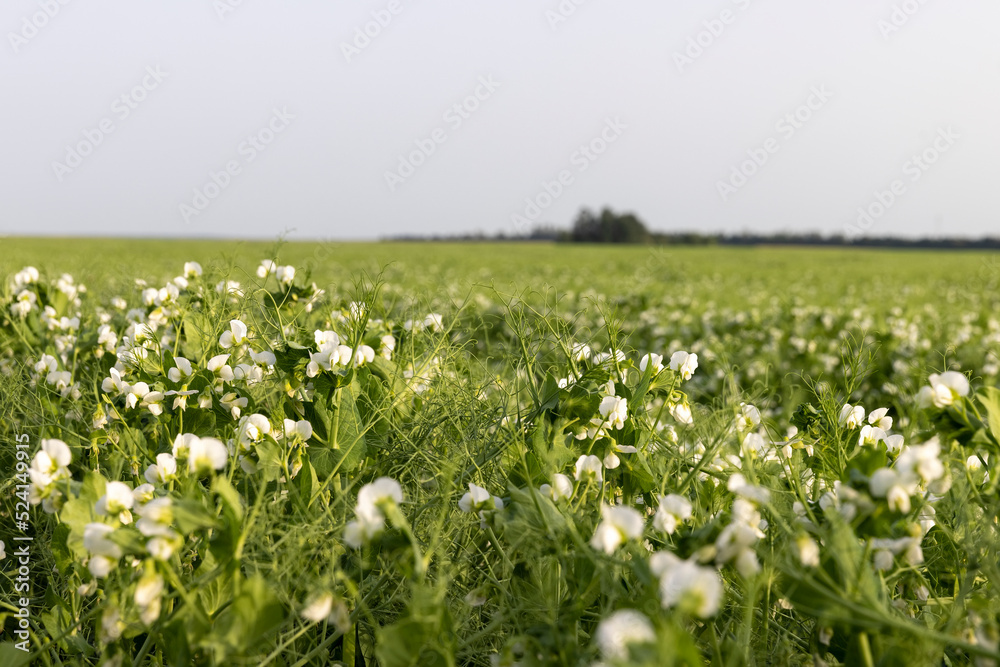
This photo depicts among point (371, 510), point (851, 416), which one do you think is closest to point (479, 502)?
point (371, 510)

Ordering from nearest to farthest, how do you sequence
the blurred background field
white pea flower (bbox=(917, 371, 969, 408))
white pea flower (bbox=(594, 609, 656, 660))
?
white pea flower (bbox=(594, 609, 656, 660)) → white pea flower (bbox=(917, 371, 969, 408)) → the blurred background field

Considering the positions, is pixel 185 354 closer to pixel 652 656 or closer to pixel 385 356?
pixel 385 356

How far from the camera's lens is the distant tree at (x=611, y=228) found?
60.8 meters

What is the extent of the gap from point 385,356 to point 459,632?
0.83 m

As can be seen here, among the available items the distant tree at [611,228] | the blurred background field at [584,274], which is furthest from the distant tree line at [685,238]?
the blurred background field at [584,274]

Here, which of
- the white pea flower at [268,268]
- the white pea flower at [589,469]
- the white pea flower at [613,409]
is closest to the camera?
the white pea flower at [589,469]

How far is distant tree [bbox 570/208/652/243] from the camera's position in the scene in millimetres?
60844

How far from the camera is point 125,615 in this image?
1120mm

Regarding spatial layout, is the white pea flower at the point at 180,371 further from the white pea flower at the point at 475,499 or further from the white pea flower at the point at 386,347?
the white pea flower at the point at 475,499

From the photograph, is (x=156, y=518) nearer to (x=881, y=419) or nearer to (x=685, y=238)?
(x=881, y=419)

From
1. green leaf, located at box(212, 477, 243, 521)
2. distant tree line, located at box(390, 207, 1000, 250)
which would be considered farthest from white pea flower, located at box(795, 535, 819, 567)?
distant tree line, located at box(390, 207, 1000, 250)

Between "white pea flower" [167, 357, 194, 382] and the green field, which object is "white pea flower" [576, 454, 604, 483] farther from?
"white pea flower" [167, 357, 194, 382]

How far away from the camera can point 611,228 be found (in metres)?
61.3

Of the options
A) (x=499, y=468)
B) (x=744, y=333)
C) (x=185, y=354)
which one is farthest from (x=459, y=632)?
(x=744, y=333)
